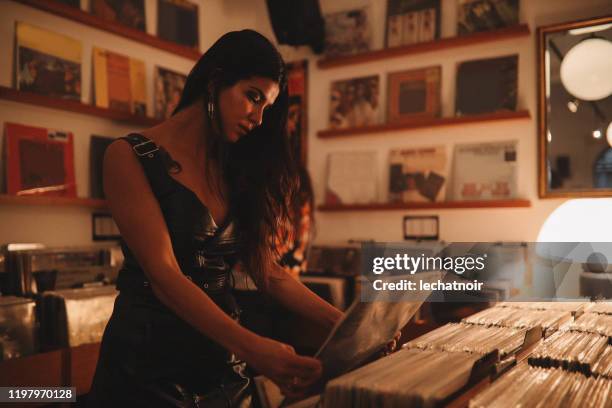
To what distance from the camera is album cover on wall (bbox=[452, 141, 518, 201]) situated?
2.85m

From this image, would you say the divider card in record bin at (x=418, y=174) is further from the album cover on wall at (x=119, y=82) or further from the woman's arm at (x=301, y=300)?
the woman's arm at (x=301, y=300)

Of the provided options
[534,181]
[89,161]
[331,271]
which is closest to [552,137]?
[534,181]

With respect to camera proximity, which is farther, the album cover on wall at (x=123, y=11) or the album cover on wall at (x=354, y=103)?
the album cover on wall at (x=354, y=103)

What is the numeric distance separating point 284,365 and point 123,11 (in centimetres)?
265

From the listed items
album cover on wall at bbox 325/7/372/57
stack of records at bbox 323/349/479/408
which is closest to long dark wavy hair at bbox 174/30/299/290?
stack of records at bbox 323/349/479/408

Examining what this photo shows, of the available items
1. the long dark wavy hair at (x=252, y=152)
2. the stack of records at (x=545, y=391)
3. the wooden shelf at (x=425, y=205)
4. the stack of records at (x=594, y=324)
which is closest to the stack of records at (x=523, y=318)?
the stack of records at (x=594, y=324)

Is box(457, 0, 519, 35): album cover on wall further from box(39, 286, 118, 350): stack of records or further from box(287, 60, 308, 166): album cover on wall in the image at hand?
box(39, 286, 118, 350): stack of records

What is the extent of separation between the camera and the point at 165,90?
10.2ft

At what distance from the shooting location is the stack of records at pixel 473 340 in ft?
2.68

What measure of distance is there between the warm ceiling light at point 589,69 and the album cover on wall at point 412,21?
74 cm

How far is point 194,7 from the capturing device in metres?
3.33

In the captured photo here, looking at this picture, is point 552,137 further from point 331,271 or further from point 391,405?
point 391,405

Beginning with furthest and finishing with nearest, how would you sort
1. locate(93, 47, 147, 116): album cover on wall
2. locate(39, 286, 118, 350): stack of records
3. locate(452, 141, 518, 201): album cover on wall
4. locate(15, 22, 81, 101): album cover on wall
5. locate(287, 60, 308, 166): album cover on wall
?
locate(287, 60, 308, 166): album cover on wall < locate(452, 141, 518, 201): album cover on wall < locate(93, 47, 147, 116): album cover on wall < locate(15, 22, 81, 101): album cover on wall < locate(39, 286, 118, 350): stack of records

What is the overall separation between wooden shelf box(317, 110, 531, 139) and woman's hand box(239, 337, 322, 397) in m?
2.44
